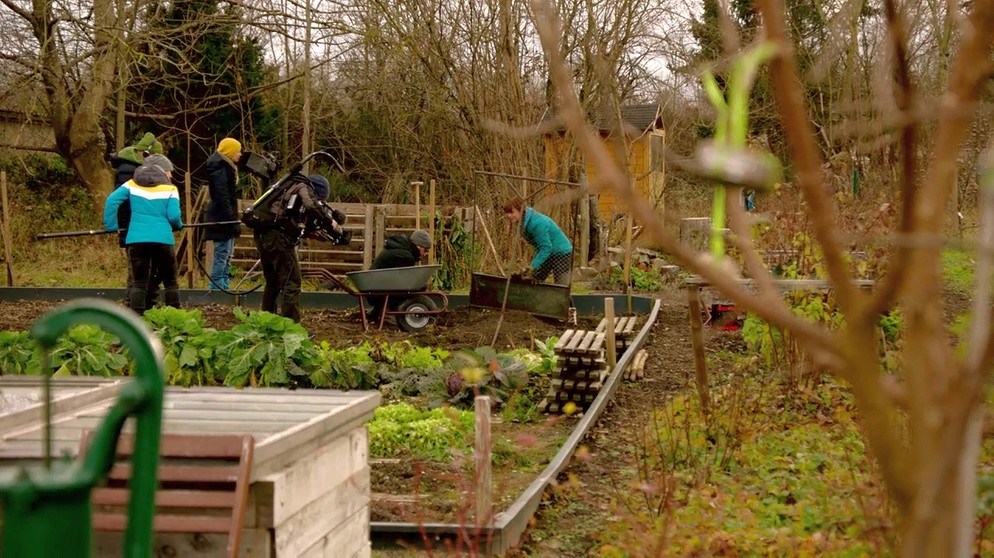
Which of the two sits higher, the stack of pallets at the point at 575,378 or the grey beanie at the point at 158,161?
the grey beanie at the point at 158,161

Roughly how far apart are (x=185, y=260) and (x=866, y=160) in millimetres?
11343

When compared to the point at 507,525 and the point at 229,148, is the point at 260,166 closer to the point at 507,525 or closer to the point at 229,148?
the point at 229,148

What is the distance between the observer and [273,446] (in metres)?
3.09

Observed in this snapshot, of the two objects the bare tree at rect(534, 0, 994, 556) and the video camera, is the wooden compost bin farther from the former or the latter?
the video camera

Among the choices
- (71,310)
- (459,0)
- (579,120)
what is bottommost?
(71,310)

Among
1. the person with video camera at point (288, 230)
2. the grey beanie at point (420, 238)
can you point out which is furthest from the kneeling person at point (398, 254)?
the person with video camera at point (288, 230)

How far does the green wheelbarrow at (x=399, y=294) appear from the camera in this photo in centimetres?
1213

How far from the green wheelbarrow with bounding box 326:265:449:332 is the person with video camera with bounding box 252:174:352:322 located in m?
0.64

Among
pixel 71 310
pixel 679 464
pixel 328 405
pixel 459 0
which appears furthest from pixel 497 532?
pixel 459 0

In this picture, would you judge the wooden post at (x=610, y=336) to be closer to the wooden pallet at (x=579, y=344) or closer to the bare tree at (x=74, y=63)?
the wooden pallet at (x=579, y=344)

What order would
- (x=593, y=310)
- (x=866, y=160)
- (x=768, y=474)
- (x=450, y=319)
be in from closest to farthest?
(x=768, y=474) → (x=866, y=160) → (x=450, y=319) → (x=593, y=310)

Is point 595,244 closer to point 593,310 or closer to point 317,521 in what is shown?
point 593,310

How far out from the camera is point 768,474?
6.04 meters

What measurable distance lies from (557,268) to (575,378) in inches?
200
